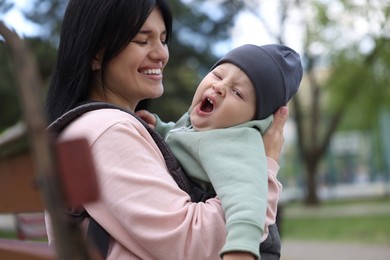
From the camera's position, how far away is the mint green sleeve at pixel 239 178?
51.2 inches

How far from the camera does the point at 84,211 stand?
152 centimetres

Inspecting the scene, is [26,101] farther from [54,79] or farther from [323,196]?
[323,196]

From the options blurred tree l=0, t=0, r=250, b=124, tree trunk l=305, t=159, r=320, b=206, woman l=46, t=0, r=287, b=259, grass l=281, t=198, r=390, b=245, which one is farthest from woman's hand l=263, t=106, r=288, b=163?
tree trunk l=305, t=159, r=320, b=206

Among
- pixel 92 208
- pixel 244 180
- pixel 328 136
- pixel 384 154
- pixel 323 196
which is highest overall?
pixel 244 180

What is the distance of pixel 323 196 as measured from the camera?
30.0m

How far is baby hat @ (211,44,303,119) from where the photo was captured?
5.39ft

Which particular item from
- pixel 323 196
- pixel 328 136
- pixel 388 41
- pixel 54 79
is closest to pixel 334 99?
pixel 328 136

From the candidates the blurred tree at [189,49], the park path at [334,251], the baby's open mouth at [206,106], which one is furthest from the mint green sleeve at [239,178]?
the blurred tree at [189,49]

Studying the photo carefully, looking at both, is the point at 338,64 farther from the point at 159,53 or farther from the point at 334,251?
the point at 159,53

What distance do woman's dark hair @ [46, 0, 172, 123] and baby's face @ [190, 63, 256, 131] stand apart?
0.26 meters

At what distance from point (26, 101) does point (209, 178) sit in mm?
770

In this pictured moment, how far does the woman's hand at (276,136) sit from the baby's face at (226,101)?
64 millimetres

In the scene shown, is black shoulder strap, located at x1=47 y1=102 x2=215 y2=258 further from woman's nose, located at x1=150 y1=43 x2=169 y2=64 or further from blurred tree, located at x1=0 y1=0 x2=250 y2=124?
blurred tree, located at x1=0 y1=0 x2=250 y2=124

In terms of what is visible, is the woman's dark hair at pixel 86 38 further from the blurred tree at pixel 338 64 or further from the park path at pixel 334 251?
the blurred tree at pixel 338 64
